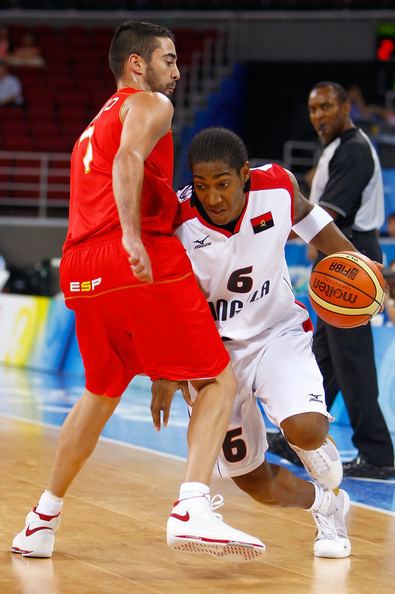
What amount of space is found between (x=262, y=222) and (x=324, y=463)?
0.95 metres

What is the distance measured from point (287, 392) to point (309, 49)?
1454 centimetres

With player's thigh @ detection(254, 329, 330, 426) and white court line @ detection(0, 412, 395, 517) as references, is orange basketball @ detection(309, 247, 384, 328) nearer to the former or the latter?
player's thigh @ detection(254, 329, 330, 426)

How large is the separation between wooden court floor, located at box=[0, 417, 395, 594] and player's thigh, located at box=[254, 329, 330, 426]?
583 millimetres

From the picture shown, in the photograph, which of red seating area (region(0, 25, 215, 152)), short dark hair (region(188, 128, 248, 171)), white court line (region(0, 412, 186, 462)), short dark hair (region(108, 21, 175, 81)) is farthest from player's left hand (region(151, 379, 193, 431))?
red seating area (region(0, 25, 215, 152))

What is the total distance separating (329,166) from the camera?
627cm

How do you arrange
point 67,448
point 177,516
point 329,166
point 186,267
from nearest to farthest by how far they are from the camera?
point 177,516, point 186,267, point 67,448, point 329,166

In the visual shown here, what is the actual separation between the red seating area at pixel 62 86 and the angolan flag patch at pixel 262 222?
1294cm

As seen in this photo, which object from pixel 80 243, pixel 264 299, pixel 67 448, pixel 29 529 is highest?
pixel 80 243

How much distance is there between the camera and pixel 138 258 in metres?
3.50

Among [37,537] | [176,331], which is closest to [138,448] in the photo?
[37,537]

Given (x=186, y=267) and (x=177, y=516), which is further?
(x=186, y=267)

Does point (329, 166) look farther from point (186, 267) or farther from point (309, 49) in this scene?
point (309, 49)

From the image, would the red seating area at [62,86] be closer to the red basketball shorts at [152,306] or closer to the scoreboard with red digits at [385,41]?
the scoreboard with red digits at [385,41]

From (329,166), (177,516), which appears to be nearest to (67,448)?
(177,516)
